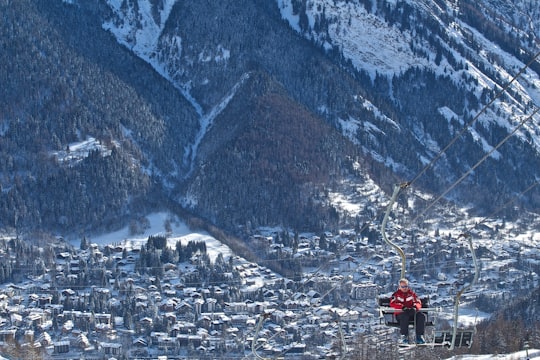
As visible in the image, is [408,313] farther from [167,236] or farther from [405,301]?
[167,236]

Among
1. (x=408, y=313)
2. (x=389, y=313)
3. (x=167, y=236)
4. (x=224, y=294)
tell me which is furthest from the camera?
(x=167, y=236)

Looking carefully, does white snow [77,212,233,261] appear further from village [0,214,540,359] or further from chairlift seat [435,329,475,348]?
chairlift seat [435,329,475,348]

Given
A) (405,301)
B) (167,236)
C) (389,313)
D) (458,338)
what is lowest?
(458,338)

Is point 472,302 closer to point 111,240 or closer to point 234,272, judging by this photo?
point 234,272

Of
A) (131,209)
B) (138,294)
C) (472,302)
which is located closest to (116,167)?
(131,209)

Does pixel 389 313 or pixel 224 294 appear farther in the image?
pixel 224 294

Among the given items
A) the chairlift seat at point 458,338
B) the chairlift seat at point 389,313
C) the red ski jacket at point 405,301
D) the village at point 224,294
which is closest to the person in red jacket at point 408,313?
the red ski jacket at point 405,301

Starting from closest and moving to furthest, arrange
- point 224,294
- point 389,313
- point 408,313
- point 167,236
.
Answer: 1. point 408,313
2. point 389,313
3. point 224,294
4. point 167,236

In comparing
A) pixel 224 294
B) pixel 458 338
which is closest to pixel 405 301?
pixel 458 338

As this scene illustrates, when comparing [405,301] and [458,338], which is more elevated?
[405,301]

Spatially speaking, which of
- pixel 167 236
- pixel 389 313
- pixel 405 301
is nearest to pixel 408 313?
pixel 405 301
